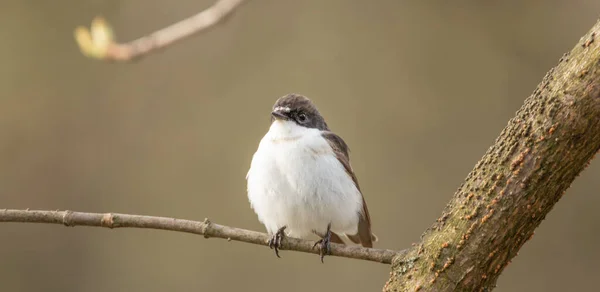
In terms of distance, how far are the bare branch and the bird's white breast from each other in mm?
1396

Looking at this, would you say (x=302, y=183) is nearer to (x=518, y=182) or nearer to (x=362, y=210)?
(x=362, y=210)

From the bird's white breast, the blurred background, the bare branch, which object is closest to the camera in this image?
the bare branch

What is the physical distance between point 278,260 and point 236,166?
4.16 feet

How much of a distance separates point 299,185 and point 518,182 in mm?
2147

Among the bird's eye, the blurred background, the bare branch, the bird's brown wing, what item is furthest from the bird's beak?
the blurred background

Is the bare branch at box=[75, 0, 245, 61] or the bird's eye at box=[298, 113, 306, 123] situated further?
the bird's eye at box=[298, 113, 306, 123]

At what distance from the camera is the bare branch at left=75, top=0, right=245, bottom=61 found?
3.35m

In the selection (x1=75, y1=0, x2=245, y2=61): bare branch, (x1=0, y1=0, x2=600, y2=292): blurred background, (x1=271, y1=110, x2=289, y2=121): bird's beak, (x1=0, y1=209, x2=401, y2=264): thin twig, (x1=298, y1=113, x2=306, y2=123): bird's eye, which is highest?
(x1=0, y1=0, x2=600, y2=292): blurred background

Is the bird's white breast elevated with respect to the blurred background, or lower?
lower

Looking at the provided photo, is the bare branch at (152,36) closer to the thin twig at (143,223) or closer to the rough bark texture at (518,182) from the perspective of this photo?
the thin twig at (143,223)

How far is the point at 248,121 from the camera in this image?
929 cm

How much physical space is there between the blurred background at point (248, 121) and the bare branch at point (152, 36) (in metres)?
4.69

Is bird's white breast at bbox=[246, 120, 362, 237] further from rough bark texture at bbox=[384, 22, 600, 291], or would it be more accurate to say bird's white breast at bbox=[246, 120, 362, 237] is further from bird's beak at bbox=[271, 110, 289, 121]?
rough bark texture at bbox=[384, 22, 600, 291]

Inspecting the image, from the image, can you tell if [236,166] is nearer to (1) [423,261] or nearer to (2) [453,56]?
(2) [453,56]
